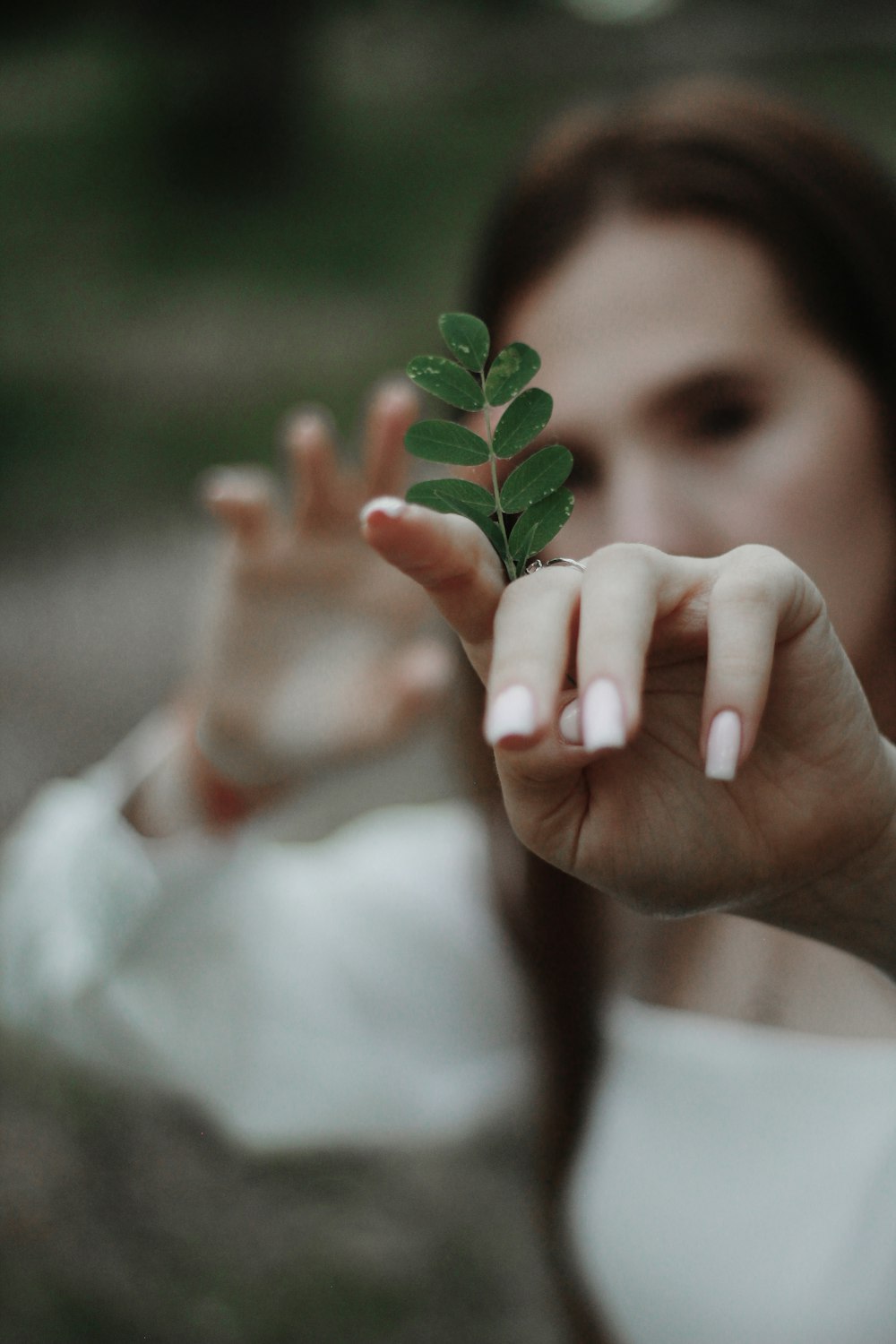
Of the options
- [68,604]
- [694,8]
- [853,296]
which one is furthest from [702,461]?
[694,8]

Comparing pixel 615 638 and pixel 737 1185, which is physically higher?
pixel 615 638

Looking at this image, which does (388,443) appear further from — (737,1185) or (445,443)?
(737,1185)

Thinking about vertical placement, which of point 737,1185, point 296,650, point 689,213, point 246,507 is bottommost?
point 737,1185

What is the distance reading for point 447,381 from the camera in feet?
0.68

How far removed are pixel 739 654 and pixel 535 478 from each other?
5 centimetres

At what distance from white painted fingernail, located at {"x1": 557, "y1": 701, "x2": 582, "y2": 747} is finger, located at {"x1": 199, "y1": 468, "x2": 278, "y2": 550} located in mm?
373

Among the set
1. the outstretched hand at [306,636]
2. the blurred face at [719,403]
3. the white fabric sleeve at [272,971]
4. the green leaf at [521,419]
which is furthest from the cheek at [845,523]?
the white fabric sleeve at [272,971]

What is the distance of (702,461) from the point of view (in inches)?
12.4

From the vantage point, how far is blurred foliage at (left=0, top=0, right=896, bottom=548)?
88 cm

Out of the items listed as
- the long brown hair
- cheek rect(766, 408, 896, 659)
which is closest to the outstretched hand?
the long brown hair

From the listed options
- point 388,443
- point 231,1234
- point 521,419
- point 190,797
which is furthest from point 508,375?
point 190,797

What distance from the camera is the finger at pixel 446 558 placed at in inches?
6.6

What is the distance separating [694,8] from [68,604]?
1.32m

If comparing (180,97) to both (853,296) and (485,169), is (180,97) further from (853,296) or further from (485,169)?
(853,296)
